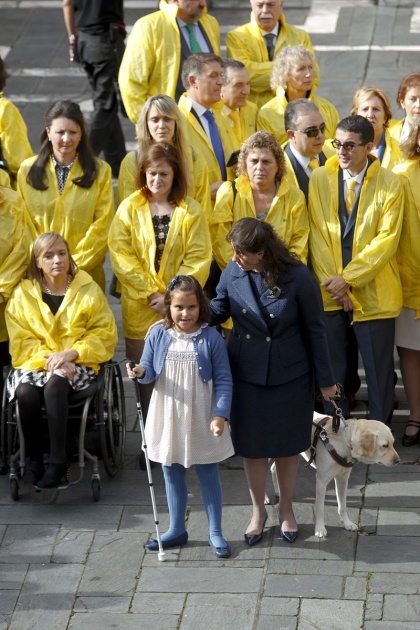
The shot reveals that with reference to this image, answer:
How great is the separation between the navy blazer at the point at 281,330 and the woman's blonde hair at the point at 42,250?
46.7 inches

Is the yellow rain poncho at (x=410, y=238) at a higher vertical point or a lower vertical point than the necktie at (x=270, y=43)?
lower

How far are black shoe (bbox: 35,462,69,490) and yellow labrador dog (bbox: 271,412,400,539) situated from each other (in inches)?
55.7

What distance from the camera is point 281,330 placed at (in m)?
6.18

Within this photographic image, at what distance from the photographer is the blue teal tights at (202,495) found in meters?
6.34

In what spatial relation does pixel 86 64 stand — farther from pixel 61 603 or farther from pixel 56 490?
pixel 61 603

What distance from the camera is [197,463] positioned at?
20.5ft

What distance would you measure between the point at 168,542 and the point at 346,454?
107 centimetres

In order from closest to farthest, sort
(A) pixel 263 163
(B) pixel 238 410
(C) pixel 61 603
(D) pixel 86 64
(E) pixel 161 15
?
(C) pixel 61 603 → (B) pixel 238 410 → (A) pixel 263 163 → (E) pixel 161 15 → (D) pixel 86 64

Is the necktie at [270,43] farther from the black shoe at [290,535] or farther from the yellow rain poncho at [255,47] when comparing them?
the black shoe at [290,535]

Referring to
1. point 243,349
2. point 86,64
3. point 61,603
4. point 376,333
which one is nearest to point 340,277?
point 376,333

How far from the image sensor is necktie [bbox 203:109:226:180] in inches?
321

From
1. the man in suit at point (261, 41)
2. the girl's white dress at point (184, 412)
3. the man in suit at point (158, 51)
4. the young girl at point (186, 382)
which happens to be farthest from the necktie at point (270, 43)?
the girl's white dress at point (184, 412)

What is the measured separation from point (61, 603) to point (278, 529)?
1.30 meters

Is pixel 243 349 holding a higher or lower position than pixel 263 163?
lower
